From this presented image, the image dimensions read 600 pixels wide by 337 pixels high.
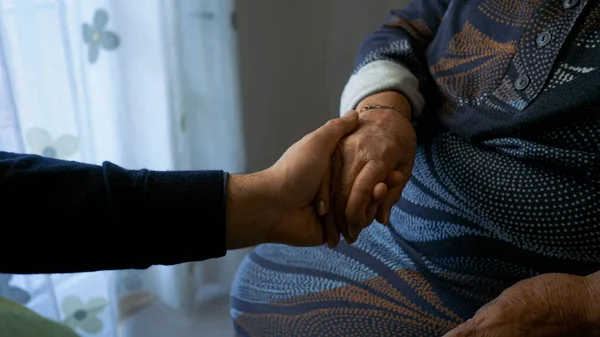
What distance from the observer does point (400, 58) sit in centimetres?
105

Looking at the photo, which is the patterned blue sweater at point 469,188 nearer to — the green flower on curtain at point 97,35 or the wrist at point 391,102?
the wrist at point 391,102

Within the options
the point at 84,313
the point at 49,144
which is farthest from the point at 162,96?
the point at 84,313

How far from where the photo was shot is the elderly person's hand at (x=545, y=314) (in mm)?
676

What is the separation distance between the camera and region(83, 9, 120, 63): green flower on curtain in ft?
3.82

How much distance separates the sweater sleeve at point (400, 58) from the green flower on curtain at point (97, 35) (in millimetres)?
465

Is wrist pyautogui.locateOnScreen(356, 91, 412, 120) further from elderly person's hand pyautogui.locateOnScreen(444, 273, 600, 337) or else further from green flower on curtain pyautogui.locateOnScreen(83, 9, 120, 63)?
green flower on curtain pyautogui.locateOnScreen(83, 9, 120, 63)

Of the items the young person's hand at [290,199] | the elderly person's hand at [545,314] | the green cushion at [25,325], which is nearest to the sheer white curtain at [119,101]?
the green cushion at [25,325]

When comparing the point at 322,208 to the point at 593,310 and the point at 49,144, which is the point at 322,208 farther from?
the point at 49,144

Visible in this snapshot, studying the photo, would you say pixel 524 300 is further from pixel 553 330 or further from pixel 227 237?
pixel 227 237

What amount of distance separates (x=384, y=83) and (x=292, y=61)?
0.79 m

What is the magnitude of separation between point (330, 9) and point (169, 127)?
64cm

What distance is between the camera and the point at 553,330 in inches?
26.7

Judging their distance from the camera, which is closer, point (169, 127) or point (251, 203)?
point (251, 203)

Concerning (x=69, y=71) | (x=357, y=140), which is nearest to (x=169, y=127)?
(x=69, y=71)
